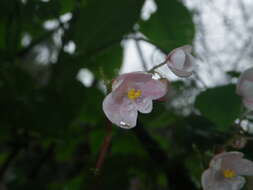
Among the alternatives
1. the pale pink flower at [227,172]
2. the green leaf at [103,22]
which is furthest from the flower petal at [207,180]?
the green leaf at [103,22]

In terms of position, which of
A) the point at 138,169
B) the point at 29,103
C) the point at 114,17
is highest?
the point at 114,17

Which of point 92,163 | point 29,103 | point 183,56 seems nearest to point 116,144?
point 92,163

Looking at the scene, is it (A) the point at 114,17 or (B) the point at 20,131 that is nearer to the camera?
(A) the point at 114,17

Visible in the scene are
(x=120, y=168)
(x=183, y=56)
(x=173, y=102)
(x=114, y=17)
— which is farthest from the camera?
(x=173, y=102)

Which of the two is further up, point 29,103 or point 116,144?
point 29,103

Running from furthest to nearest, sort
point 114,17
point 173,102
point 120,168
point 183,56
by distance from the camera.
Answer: point 173,102 → point 120,168 → point 114,17 → point 183,56

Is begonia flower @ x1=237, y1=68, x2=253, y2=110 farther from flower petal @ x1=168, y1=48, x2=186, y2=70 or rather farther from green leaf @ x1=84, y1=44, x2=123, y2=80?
green leaf @ x1=84, y1=44, x2=123, y2=80

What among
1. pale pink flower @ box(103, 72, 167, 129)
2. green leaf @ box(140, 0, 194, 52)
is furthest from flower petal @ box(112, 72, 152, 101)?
green leaf @ box(140, 0, 194, 52)

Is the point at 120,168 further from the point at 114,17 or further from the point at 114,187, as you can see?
the point at 114,17
